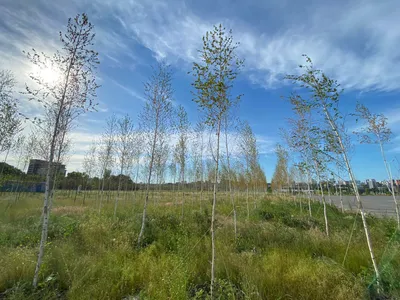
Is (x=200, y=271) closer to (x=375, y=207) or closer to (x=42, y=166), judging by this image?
(x=42, y=166)

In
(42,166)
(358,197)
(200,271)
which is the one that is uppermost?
(42,166)

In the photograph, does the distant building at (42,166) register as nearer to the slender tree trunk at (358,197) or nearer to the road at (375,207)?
the slender tree trunk at (358,197)

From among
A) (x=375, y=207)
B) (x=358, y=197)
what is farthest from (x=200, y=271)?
(x=375, y=207)

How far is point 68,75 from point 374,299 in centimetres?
756

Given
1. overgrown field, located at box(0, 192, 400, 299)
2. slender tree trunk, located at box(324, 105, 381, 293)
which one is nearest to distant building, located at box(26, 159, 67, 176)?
overgrown field, located at box(0, 192, 400, 299)

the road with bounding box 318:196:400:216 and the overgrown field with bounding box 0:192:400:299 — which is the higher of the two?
the road with bounding box 318:196:400:216

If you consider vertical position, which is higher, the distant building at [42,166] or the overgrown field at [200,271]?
the distant building at [42,166]

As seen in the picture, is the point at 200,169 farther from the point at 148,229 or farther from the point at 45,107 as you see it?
the point at 45,107

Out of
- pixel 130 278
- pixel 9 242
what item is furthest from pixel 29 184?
pixel 130 278

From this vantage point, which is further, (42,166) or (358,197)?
(42,166)

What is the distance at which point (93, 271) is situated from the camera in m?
4.07

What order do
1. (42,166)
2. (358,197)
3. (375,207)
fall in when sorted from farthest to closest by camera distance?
(375,207) < (42,166) < (358,197)

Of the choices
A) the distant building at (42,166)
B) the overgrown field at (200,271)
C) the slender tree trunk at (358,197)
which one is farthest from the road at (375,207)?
the distant building at (42,166)

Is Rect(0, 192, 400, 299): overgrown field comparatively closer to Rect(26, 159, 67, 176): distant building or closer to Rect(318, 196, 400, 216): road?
Rect(26, 159, 67, 176): distant building
